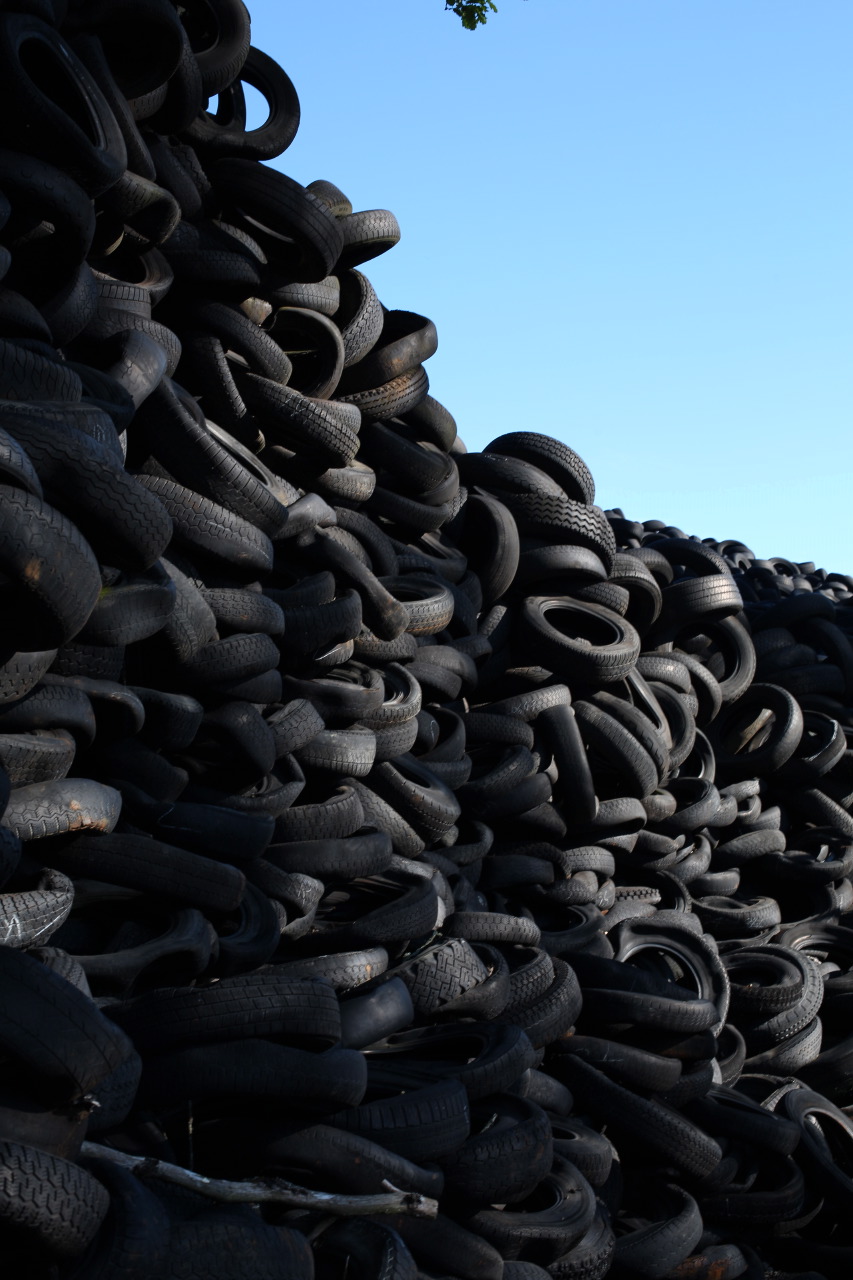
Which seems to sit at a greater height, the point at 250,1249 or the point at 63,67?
the point at 63,67

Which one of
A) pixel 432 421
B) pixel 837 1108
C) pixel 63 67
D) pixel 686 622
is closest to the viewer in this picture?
pixel 63 67

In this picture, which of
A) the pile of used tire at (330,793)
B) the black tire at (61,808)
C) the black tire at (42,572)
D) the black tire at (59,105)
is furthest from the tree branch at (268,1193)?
the black tire at (59,105)

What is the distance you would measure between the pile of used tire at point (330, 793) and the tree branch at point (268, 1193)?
0.03m

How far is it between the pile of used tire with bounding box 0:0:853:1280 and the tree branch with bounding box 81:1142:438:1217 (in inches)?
1.1

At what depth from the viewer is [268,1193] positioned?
2.86 metres

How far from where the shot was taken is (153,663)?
4266 mm

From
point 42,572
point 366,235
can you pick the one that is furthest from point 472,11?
point 42,572

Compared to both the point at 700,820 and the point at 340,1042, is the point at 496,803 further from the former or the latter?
the point at 340,1042

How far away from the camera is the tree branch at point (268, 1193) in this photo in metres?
2.73

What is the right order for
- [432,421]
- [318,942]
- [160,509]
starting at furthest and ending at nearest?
[432,421] → [318,942] → [160,509]

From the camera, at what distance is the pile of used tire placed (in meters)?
3.06

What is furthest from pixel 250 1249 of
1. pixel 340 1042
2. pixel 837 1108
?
→ pixel 837 1108

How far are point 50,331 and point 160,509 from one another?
102 cm

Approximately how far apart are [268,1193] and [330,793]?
2.00 meters
